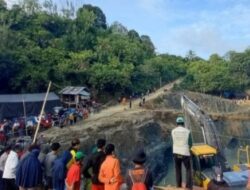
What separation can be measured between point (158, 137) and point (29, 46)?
54.2 ft

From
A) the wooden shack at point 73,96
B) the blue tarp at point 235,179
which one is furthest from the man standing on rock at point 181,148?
the wooden shack at point 73,96

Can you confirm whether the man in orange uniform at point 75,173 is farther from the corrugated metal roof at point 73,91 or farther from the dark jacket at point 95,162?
the corrugated metal roof at point 73,91

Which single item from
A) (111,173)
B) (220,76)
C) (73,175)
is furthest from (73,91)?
(111,173)

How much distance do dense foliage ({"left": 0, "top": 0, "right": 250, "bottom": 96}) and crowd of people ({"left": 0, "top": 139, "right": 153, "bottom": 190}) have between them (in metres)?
29.4

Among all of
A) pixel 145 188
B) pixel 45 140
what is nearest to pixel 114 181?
pixel 145 188

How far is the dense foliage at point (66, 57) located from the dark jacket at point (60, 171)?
30075mm

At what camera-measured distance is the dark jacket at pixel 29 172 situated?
7.79 metres

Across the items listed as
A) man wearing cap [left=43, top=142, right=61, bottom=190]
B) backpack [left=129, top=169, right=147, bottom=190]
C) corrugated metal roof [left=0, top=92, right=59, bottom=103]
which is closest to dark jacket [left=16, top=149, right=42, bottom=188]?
man wearing cap [left=43, top=142, right=61, bottom=190]

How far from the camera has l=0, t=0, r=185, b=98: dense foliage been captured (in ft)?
124

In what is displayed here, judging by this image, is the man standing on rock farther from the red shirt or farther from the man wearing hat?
the man wearing hat

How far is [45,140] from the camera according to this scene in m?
25.2

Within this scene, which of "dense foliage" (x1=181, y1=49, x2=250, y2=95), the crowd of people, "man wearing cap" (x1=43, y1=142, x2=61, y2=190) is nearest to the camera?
the crowd of people

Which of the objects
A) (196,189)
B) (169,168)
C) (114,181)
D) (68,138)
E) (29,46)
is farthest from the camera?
(29,46)

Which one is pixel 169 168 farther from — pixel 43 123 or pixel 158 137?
pixel 43 123
